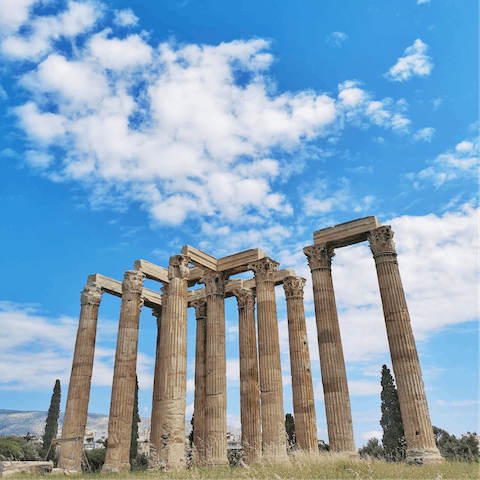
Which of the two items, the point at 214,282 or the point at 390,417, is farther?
the point at 390,417

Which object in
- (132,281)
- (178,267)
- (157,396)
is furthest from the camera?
(157,396)

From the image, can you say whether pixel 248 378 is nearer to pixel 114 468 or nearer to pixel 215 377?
pixel 215 377

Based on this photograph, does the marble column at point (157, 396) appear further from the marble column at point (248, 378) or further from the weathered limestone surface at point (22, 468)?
the weathered limestone surface at point (22, 468)

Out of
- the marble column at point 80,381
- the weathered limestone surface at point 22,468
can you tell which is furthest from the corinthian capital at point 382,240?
the weathered limestone surface at point 22,468

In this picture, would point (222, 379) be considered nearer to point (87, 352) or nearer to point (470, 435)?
point (87, 352)

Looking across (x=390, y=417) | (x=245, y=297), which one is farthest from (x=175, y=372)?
(x=390, y=417)

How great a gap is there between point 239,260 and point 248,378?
8.50 m

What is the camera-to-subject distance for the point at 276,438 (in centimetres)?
2153

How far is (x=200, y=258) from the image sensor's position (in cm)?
2542

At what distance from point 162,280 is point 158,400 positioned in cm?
888

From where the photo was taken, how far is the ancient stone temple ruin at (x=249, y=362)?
66.4 ft

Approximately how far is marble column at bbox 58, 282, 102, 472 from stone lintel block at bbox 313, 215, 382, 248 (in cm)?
1546

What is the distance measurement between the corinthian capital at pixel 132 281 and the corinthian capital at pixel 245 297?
7.57 meters

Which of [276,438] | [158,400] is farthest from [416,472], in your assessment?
[158,400]
